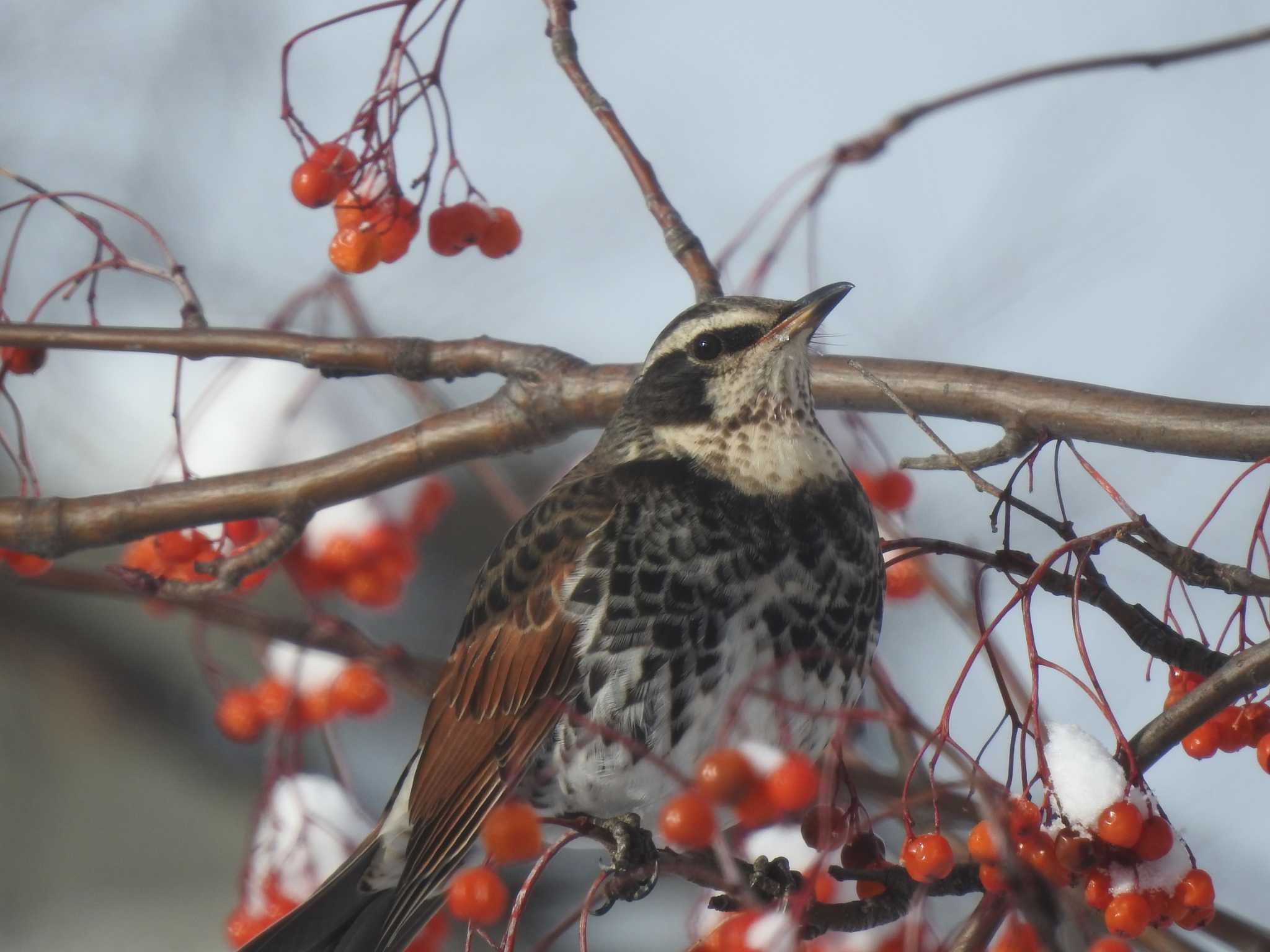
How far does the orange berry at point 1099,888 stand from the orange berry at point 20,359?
83.1 inches

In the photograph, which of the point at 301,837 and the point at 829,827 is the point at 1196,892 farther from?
the point at 301,837

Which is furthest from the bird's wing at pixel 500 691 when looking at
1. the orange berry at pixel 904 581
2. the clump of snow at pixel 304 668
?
the orange berry at pixel 904 581

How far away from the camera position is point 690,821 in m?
1.74

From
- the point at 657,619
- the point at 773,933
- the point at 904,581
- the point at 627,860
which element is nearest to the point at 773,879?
the point at 627,860

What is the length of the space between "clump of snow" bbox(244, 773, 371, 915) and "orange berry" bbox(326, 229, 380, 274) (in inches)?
39.6

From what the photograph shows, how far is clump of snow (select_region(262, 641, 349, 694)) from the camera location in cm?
327

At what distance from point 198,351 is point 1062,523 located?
1.75m

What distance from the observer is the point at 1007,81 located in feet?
8.41

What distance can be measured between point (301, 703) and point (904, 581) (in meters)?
1.31

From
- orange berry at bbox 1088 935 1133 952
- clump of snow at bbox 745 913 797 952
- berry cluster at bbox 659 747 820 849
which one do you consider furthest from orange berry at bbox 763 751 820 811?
orange berry at bbox 1088 935 1133 952

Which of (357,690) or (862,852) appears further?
(357,690)

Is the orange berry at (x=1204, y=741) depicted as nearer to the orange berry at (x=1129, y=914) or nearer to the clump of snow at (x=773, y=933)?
the orange berry at (x=1129, y=914)

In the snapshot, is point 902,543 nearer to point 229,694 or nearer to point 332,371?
point 332,371

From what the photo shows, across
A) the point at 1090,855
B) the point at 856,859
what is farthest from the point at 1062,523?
the point at 856,859
